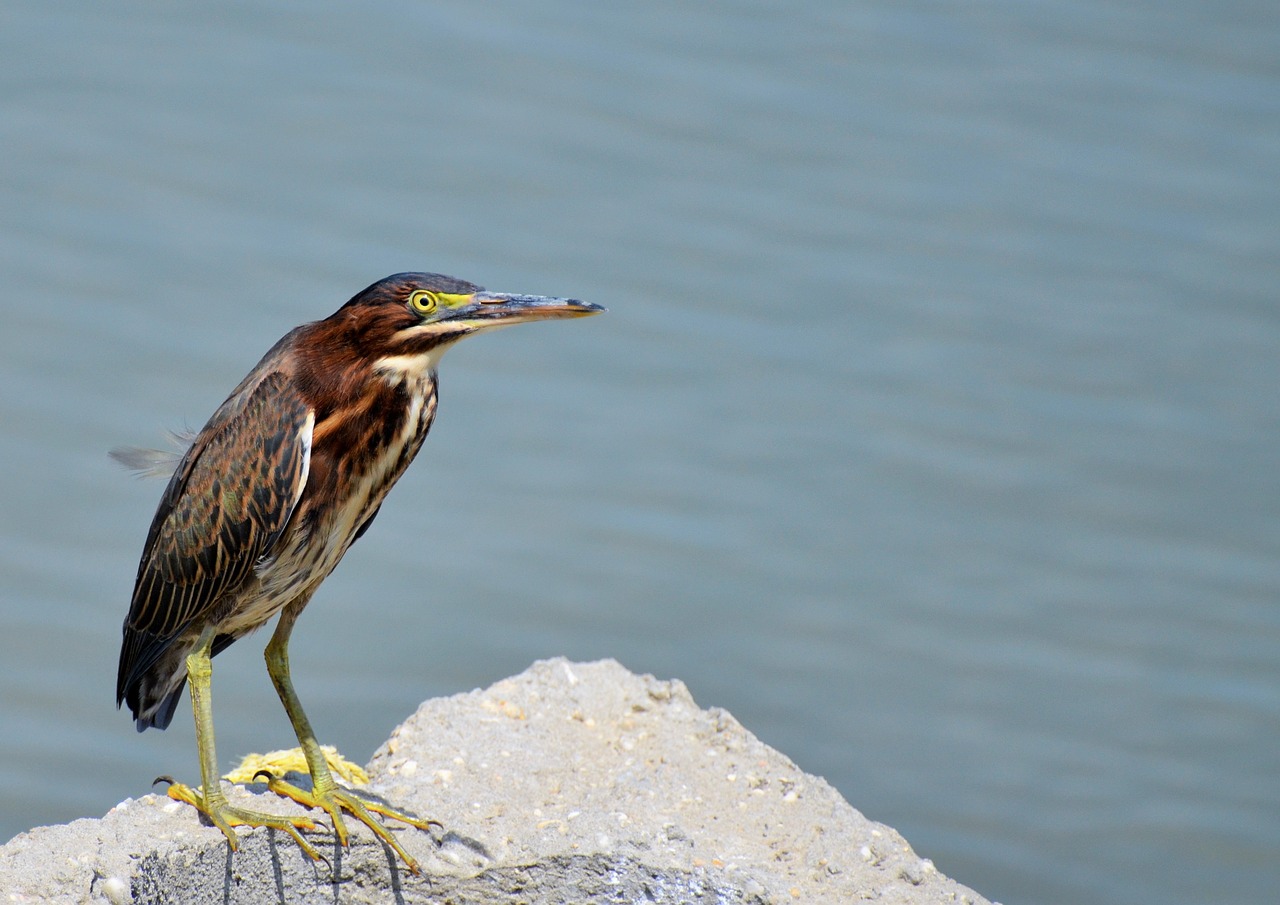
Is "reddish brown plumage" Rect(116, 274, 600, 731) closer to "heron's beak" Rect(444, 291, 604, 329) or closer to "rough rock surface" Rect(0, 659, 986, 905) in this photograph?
"heron's beak" Rect(444, 291, 604, 329)

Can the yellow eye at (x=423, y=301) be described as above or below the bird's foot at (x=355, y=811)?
above

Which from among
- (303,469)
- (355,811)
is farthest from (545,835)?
(303,469)

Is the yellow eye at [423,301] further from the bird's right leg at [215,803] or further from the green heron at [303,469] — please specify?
the bird's right leg at [215,803]

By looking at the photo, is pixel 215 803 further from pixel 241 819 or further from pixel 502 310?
pixel 502 310

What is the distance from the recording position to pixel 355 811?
371 cm

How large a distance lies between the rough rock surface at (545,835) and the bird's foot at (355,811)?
0.10 ft

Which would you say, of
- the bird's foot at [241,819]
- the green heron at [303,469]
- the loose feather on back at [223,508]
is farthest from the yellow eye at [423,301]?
the bird's foot at [241,819]

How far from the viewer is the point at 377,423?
144 inches

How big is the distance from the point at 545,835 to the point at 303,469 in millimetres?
1017

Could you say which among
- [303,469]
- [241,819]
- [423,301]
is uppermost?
[423,301]

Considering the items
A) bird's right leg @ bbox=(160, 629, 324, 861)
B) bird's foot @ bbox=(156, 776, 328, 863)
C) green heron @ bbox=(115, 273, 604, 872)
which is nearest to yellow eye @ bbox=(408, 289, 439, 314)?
green heron @ bbox=(115, 273, 604, 872)

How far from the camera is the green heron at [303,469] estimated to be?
11.9 ft

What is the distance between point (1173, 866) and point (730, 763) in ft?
6.49

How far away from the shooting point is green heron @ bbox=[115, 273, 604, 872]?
3.62 m
